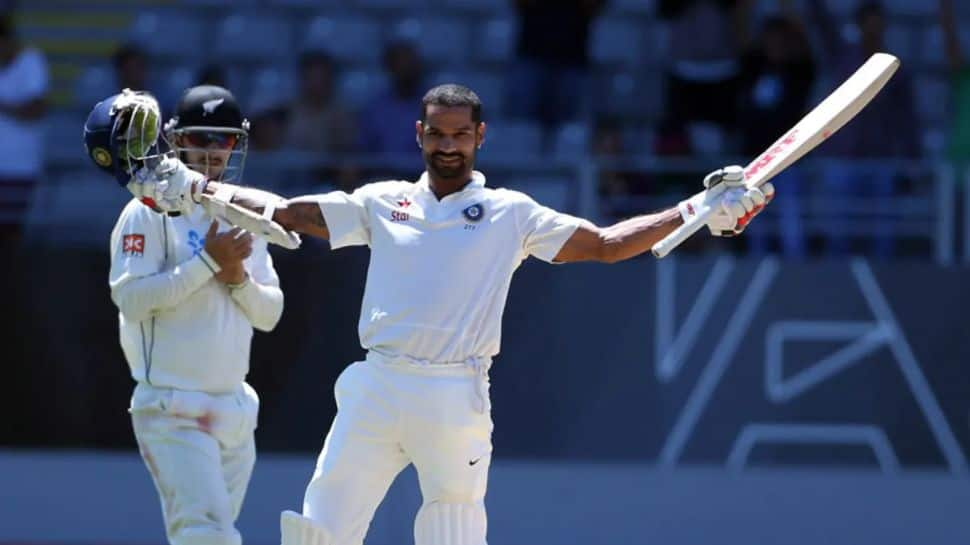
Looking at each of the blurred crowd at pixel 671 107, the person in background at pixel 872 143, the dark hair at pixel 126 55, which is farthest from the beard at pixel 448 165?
the dark hair at pixel 126 55

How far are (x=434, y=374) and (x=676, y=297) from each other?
400 centimetres

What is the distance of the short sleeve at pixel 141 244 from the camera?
5.82m

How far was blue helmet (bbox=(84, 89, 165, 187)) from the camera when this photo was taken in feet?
16.9

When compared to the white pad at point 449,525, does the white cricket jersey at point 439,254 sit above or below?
above

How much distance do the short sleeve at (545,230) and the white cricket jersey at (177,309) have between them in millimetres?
1027

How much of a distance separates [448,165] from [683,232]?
714 mm

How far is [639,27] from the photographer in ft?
37.9

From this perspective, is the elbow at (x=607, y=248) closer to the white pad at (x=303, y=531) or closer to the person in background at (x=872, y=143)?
the white pad at (x=303, y=531)

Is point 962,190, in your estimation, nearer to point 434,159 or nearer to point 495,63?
point 495,63

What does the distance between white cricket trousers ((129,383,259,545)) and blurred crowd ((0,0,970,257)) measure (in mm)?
3573

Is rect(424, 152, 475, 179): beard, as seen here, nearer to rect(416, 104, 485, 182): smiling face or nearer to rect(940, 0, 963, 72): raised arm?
rect(416, 104, 485, 182): smiling face

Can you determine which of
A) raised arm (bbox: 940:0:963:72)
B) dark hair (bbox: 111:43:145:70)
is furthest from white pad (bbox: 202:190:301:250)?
raised arm (bbox: 940:0:963:72)

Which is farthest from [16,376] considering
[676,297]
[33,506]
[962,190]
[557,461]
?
[962,190]

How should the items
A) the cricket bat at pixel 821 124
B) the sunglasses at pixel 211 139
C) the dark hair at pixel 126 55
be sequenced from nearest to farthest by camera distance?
the cricket bat at pixel 821 124, the sunglasses at pixel 211 139, the dark hair at pixel 126 55
